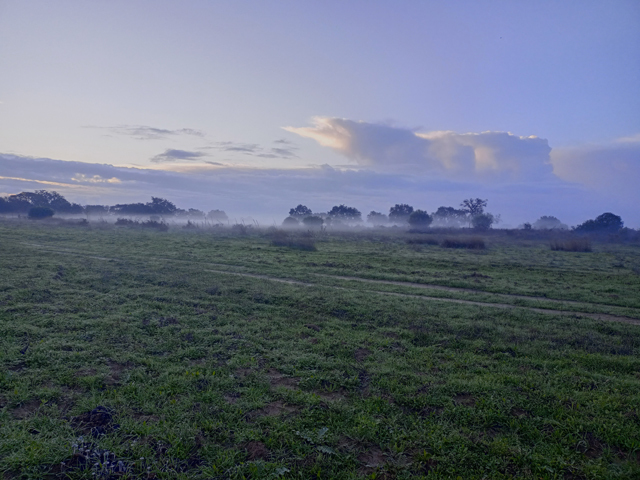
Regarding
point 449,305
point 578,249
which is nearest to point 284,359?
point 449,305

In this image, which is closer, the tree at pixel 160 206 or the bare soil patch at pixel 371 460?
the bare soil patch at pixel 371 460

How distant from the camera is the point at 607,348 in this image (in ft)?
25.7

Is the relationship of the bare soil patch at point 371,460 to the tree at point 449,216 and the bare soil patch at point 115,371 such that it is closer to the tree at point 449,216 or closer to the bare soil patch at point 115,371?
the bare soil patch at point 115,371

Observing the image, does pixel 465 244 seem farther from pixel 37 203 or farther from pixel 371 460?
pixel 37 203

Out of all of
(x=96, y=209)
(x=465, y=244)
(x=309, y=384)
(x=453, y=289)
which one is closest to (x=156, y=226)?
(x=465, y=244)

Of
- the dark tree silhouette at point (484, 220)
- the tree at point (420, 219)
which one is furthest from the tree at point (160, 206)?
the dark tree silhouette at point (484, 220)

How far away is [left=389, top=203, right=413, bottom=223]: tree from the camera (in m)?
112

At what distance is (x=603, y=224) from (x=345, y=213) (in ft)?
202

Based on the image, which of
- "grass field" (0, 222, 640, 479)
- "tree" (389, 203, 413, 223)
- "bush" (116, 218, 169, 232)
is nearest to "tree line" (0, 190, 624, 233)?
"tree" (389, 203, 413, 223)

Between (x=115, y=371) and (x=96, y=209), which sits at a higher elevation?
(x=96, y=209)

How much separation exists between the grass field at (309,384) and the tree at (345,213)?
325ft

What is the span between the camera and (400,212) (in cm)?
11200

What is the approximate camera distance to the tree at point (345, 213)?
111125 mm

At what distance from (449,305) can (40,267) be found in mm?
15388
